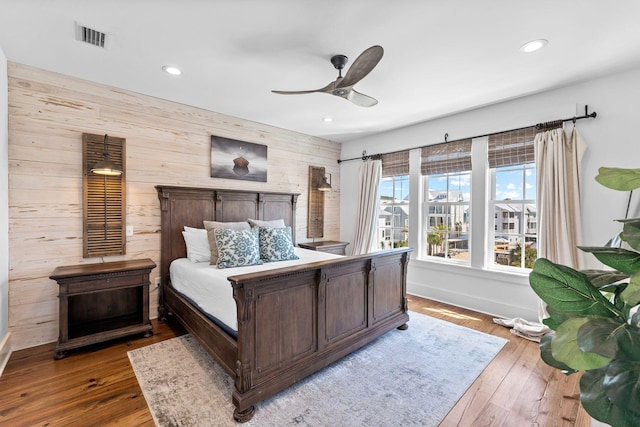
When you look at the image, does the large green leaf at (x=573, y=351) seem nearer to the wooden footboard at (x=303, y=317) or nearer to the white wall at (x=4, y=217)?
the wooden footboard at (x=303, y=317)

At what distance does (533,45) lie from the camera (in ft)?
7.54

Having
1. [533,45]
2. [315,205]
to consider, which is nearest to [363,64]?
[533,45]

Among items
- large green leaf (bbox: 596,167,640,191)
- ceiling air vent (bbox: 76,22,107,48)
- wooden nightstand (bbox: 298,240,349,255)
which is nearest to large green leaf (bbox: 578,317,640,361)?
large green leaf (bbox: 596,167,640,191)

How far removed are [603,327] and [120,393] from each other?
110 inches

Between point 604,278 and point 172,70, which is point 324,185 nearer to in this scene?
point 172,70

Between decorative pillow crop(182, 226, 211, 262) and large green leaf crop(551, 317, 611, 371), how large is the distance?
3.24 meters

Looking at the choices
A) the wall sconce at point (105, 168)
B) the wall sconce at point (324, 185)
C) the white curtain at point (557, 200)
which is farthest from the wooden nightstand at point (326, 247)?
the wall sconce at point (105, 168)

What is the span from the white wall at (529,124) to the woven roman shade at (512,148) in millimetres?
101

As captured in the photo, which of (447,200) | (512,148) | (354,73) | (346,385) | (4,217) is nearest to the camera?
(354,73)

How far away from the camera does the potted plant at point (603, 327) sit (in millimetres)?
532

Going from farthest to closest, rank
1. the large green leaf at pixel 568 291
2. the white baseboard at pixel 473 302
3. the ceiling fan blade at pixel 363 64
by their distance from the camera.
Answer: the white baseboard at pixel 473 302 → the ceiling fan blade at pixel 363 64 → the large green leaf at pixel 568 291

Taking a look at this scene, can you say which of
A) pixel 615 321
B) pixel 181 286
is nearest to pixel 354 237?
pixel 181 286

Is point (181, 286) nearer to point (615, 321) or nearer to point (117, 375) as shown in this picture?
point (117, 375)

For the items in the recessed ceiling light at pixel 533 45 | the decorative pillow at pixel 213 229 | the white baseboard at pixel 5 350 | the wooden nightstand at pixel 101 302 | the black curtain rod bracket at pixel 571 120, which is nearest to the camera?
the recessed ceiling light at pixel 533 45
